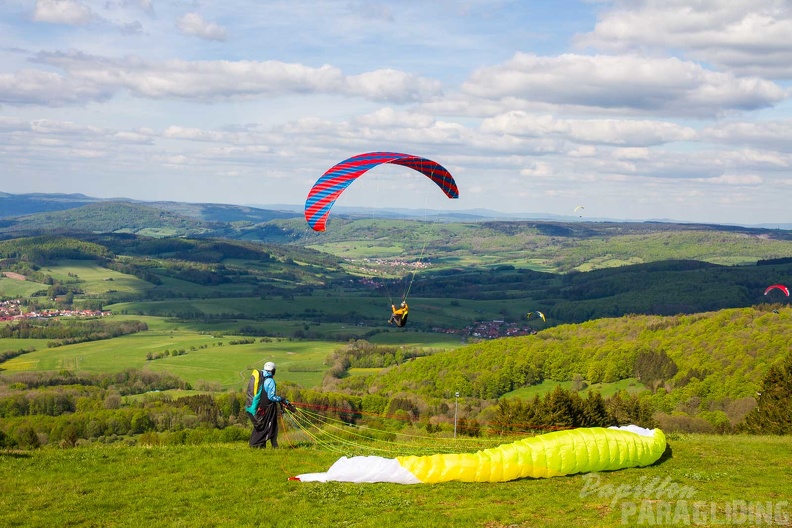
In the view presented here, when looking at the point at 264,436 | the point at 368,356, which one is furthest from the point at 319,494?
the point at 368,356

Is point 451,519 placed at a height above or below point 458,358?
above

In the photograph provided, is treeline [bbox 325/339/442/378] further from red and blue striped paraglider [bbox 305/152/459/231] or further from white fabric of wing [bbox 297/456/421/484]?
white fabric of wing [bbox 297/456/421/484]

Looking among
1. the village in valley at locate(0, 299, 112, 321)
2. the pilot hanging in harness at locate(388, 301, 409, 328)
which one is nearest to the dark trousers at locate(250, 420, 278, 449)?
the pilot hanging in harness at locate(388, 301, 409, 328)

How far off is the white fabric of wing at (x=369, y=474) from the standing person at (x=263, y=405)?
129 inches

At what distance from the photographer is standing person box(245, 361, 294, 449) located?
63.8 feet

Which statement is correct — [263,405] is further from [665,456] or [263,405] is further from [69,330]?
[69,330]

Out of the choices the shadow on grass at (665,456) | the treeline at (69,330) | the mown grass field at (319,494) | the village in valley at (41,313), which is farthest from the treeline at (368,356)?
the mown grass field at (319,494)

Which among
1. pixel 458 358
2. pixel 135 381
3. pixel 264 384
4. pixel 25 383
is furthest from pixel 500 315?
pixel 264 384

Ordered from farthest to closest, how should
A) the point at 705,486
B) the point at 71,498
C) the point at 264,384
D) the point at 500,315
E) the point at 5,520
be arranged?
1. the point at 500,315
2. the point at 264,384
3. the point at 705,486
4. the point at 71,498
5. the point at 5,520

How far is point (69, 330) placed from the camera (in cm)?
15612

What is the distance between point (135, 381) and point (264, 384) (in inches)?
3634

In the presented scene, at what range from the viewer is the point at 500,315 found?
186 m

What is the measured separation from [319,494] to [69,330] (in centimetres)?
15818

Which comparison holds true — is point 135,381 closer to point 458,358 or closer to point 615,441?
point 458,358
